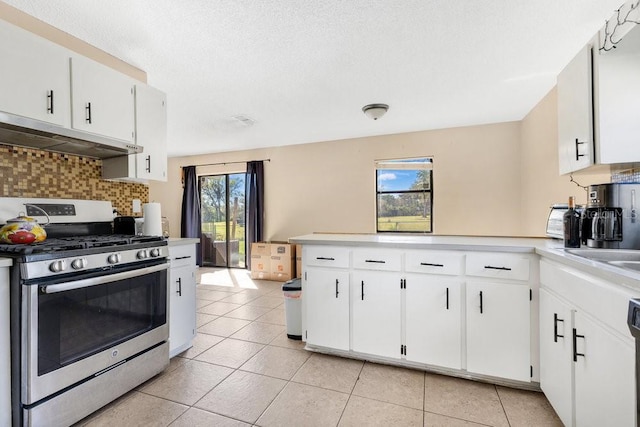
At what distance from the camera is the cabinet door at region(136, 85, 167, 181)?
253cm

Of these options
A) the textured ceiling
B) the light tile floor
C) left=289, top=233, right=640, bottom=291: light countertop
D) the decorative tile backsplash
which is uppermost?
the textured ceiling

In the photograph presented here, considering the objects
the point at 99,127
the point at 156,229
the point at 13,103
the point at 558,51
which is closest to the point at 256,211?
the point at 156,229

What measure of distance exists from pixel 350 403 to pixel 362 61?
265cm

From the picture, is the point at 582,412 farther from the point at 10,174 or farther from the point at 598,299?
the point at 10,174

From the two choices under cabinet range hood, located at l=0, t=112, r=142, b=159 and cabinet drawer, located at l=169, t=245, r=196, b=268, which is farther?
cabinet drawer, located at l=169, t=245, r=196, b=268

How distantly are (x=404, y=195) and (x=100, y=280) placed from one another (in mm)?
4341

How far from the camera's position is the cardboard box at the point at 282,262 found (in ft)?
17.2

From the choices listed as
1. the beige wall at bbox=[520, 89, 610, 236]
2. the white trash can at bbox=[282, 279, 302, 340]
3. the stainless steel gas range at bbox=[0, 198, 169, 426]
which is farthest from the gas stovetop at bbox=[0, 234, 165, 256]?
the beige wall at bbox=[520, 89, 610, 236]

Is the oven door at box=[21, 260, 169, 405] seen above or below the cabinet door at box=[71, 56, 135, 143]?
below

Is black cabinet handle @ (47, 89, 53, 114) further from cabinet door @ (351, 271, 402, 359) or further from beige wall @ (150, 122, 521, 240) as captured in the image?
beige wall @ (150, 122, 521, 240)

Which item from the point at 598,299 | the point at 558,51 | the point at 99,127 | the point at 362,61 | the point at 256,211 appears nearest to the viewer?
the point at 598,299

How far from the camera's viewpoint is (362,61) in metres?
2.57

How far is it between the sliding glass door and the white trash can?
365 cm

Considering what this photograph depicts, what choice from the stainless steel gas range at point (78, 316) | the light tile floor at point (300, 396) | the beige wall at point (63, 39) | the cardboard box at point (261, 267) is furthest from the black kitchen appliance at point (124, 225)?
the cardboard box at point (261, 267)
